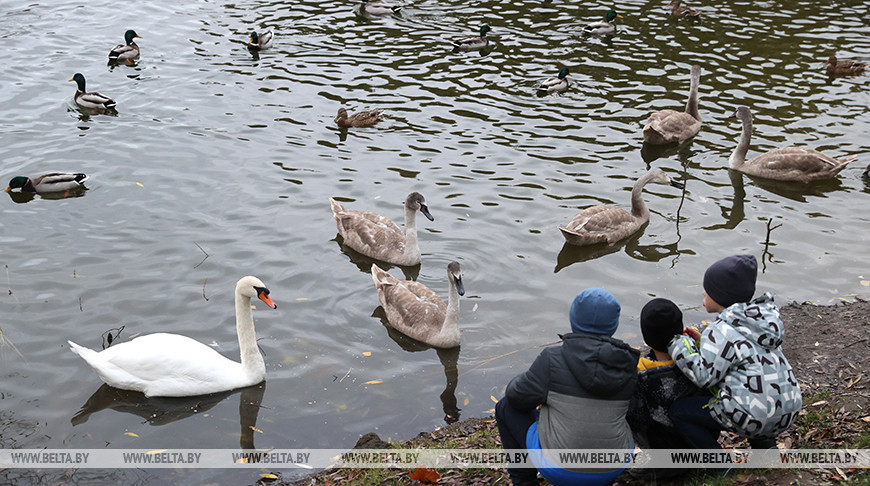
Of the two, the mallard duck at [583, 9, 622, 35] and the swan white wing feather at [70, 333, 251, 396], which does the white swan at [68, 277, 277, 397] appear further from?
Result: the mallard duck at [583, 9, 622, 35]

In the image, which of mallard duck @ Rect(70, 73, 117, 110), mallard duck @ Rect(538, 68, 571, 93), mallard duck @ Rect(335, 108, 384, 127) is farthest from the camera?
mallard duck @ Rect(538, 68, 571, 93)

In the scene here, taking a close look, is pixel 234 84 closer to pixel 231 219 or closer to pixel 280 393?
pixel 231 219

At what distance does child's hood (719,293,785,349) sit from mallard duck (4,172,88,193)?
39.8 feet

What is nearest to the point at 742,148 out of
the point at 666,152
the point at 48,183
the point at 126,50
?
the point at 666,152

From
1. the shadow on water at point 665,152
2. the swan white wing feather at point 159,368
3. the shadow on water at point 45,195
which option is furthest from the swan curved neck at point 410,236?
the shadow on water at point 45,195

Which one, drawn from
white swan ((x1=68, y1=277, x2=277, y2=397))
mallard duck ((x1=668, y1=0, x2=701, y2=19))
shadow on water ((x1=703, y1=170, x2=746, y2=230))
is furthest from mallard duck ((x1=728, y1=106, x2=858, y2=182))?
white swan ((x1=68, y1=277, x2=277, y2=397))

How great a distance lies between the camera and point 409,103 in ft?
58.0

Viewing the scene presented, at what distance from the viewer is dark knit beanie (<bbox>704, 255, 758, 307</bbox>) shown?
562 cm

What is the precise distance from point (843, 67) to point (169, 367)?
1746cm

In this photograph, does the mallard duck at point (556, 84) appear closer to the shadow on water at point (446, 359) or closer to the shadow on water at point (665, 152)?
the shadow on water at point (665, 152)

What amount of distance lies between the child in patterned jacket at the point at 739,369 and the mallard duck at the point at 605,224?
21.4 feet

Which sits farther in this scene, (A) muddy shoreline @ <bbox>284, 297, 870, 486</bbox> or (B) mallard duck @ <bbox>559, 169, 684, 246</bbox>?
(B) mallard duck @ <bbox>559, 169, 684, 246</bbox>

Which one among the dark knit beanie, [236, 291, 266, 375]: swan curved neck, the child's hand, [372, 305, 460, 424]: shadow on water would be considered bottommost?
→ [372, 305, 460, 424]: shadow on water

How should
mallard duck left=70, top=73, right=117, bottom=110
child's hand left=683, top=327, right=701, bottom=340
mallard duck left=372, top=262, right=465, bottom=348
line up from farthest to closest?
mallard duck left=70, top=73, right=117, bottom=110 < mallard duck left=372, top=262, right=465, bottom=348 < child's hand left=683, top=327, right=701, bottom=340
